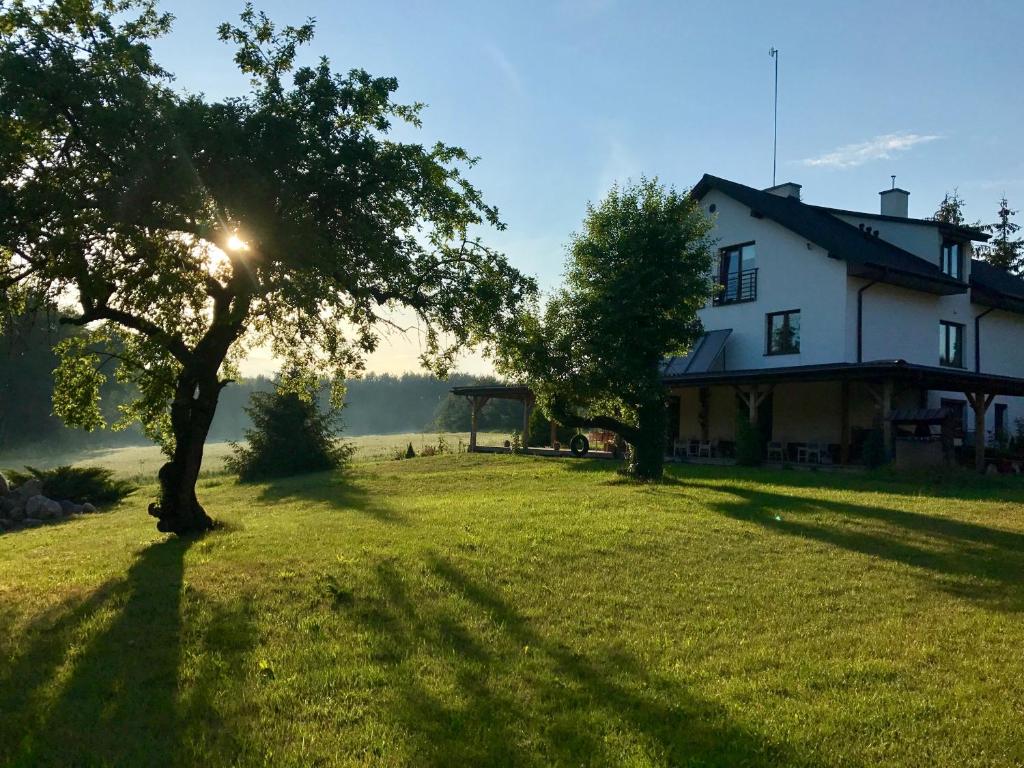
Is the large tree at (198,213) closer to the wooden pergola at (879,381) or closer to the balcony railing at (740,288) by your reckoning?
the wooden pergola at (879,381)

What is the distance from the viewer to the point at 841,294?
976 inches

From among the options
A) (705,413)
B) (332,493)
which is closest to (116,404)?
(332,493)

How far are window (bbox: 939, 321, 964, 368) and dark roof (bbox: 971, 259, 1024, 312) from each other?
1.54 m

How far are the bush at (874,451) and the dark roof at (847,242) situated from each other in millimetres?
5745

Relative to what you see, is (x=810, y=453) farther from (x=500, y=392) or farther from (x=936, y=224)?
(x=500, y=392)

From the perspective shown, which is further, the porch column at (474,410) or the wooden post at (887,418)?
the porch column at (474,410)

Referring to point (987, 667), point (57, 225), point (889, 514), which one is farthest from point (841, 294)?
point (57, 225)

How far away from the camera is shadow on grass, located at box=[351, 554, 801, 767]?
4.48 metres

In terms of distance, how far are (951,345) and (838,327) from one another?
7.43 meters

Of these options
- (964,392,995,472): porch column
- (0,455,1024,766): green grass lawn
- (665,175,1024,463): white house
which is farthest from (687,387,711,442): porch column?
(0,455,1024,766): green grass lawn

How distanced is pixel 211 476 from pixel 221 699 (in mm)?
34304

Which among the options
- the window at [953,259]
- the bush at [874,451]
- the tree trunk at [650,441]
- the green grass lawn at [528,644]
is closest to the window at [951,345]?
the window at [953,259]

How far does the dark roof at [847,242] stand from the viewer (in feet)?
80.9

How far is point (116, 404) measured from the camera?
70.7 feet
